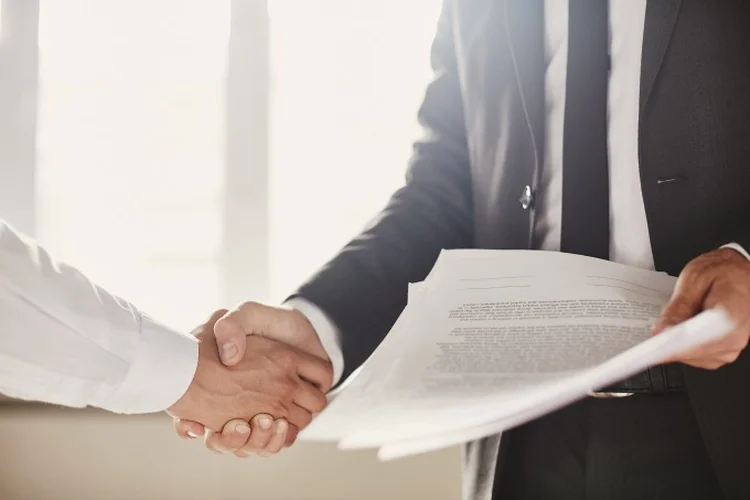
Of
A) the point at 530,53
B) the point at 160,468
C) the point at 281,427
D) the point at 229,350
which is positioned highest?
the point at 530,53

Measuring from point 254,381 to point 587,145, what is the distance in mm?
534

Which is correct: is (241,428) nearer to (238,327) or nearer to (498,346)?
(238,327)

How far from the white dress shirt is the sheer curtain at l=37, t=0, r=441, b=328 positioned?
1.29 meters

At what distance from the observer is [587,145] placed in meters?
0.73

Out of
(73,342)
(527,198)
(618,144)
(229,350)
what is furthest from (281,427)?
(618,144)

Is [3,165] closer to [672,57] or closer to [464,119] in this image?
[464,119]

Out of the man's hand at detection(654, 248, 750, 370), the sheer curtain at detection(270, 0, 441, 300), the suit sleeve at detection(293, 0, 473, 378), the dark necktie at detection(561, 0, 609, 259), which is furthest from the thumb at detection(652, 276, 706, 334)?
the sheer curtain at detection(270, 0, 441, 300)

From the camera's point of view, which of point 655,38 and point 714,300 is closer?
point 714,300

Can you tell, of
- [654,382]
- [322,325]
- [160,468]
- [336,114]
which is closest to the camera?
[654,382]

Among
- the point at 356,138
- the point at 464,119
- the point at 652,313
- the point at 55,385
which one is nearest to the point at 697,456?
the point at 652,313

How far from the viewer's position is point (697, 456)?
0.66 metres

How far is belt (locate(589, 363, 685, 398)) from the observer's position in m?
0.64

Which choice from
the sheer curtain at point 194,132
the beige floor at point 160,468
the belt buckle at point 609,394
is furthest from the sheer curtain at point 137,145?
the belt buckle at point 609,394

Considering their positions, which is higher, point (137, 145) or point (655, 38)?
point (655, 38)
